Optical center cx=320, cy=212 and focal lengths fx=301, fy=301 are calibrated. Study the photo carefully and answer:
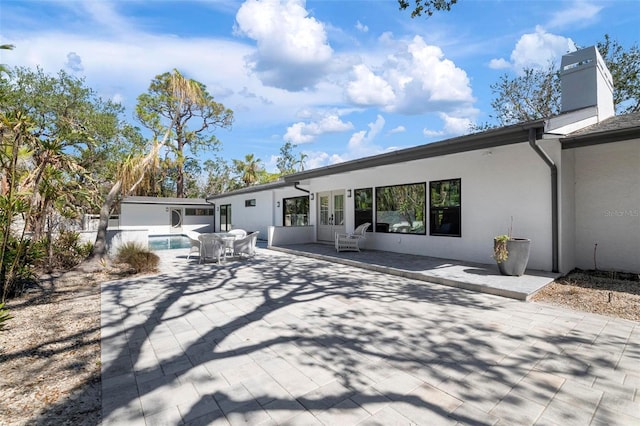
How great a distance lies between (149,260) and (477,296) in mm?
7251

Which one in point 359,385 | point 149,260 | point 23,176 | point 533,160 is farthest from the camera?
point 149,260

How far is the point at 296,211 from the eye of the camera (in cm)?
1410

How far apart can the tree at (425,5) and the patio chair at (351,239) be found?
19.9 ft

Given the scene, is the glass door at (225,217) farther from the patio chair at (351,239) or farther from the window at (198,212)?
the patio chair at (351,239)

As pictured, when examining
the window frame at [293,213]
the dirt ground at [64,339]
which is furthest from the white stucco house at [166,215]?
the dirt ground at [64,339]

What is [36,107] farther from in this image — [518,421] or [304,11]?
[518,421]

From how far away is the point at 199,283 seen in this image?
6.07 meters

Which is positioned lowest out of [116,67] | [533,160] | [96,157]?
[533,160]

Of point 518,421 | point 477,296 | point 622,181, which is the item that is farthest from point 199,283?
point 622,181

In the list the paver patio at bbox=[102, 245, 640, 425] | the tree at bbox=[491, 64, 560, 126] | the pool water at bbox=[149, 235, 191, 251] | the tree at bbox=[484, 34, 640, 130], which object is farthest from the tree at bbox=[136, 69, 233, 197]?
the paver patio at bbox=[102, 245, 640, 425]

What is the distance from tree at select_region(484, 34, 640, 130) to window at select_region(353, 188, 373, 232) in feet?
43.5

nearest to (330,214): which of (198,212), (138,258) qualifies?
(138,258)

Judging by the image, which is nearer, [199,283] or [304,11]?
[199,283]

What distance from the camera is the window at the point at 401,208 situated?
28.8 feet
